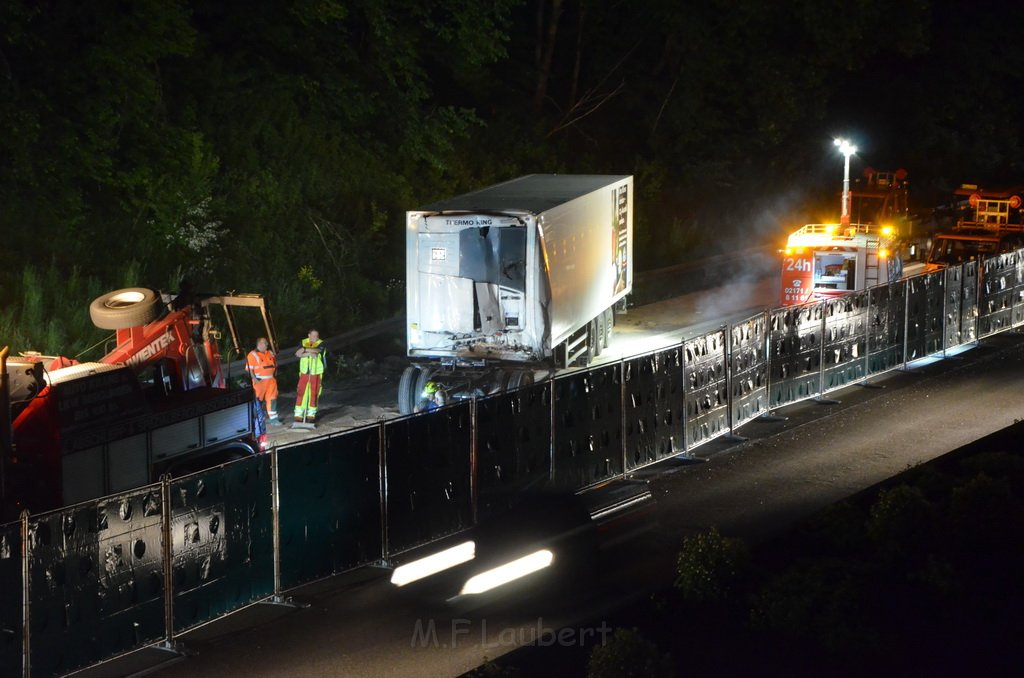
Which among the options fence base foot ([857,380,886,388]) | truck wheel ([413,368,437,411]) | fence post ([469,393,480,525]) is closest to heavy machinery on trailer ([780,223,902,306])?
fence base foot ([857,380,886,388])

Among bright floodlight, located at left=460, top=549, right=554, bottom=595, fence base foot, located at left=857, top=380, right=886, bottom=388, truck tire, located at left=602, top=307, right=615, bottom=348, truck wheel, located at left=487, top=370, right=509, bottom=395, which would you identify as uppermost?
truck tire, located at left=602, top=307, right=615, bottom=348

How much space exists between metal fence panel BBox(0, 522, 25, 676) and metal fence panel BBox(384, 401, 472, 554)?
388 centimetres

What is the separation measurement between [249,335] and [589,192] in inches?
274

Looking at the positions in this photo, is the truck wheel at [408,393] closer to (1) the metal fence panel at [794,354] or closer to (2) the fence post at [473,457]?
(1) the metal fence panel at [794,354]

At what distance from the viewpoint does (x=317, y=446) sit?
11875 millimetres

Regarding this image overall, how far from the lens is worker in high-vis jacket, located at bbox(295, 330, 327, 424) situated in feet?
62.7

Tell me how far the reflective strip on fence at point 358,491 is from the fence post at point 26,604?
0.05 ft

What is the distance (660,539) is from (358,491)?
3.25 m

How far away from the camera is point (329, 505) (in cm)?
1208

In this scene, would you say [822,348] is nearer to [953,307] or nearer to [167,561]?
[953,307]

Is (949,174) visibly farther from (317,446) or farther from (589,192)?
(317,446)

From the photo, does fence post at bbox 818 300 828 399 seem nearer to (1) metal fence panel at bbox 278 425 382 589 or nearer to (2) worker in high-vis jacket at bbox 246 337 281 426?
(2) worker in high-vis jacket at bbox 246 337 281 426

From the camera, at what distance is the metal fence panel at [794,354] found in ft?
60.6

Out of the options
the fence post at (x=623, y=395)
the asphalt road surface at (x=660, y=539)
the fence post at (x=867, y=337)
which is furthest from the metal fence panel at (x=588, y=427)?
the fence post at (x=867, y=337)
